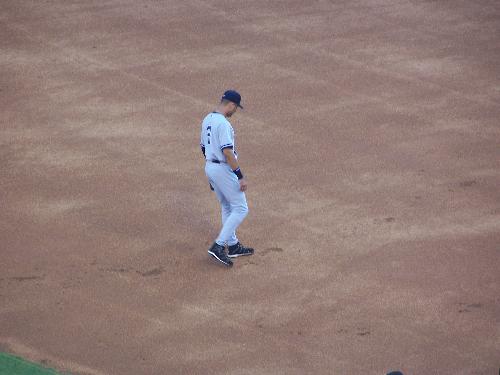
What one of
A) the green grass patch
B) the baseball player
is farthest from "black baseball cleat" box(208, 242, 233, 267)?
the green grass patch

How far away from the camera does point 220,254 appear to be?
8625 mm

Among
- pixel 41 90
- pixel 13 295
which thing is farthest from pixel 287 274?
pixel 41 90

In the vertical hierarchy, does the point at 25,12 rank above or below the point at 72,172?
above

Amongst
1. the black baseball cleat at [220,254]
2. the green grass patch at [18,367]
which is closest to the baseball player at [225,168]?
the black baseball cleat at [220,254]

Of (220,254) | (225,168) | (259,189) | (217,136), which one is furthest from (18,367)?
(259,189)

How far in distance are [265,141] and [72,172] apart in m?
2.67

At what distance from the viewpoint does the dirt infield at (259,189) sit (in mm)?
7438

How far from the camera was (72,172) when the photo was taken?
10.5 meters

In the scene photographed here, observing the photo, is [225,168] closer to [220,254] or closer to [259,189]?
[220,254]

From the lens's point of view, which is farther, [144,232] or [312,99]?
[312,99]

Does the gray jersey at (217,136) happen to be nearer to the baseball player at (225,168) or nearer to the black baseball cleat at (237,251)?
the baseball player at (225,168)

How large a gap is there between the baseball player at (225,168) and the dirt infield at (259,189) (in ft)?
0.90

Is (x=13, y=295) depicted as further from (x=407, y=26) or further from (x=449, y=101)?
(x=407, y=26)

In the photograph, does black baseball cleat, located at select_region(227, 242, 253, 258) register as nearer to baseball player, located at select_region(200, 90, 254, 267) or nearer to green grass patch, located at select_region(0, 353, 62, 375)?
baseball player, located at select_region(200, 90, 254, 267)
